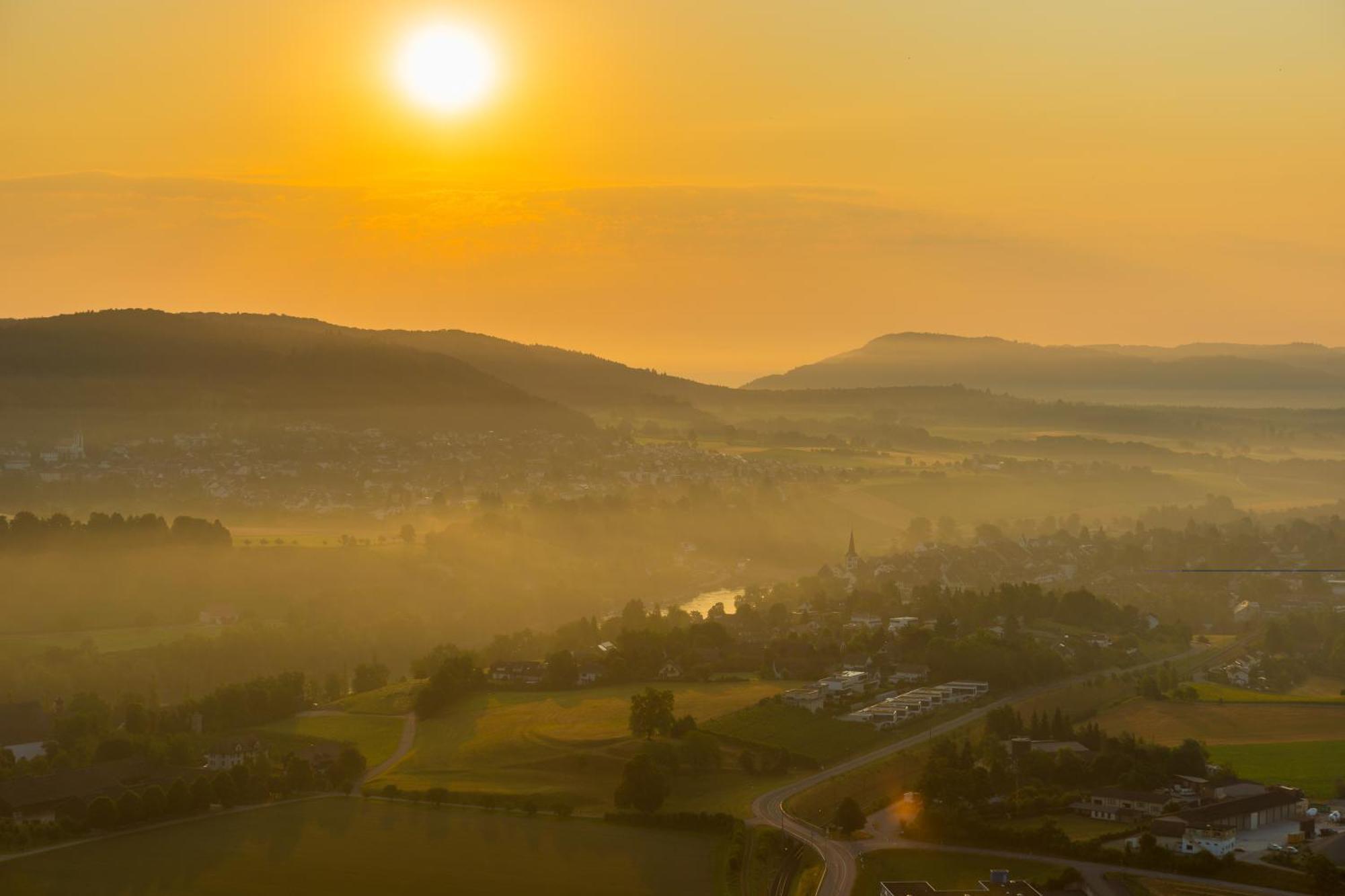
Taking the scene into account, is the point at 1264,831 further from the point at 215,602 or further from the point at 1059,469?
the point at 1059,469

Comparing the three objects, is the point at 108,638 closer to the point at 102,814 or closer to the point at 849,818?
the point at 102,814

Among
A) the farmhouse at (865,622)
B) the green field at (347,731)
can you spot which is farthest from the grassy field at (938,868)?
the farmhouse at (865,622)

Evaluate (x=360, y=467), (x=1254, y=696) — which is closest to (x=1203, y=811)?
(x=1254, y=696)

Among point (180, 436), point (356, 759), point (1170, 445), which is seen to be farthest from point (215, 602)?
point (1170, 445)

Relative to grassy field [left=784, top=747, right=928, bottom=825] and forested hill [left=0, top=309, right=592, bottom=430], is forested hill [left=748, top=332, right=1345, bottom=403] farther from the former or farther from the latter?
grassy field [left=784, top=747, right=928, bottom=825]

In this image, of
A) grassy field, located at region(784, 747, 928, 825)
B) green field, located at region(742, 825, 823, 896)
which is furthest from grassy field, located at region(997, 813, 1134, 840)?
green field, located at region(742, 825, 823, 896)
